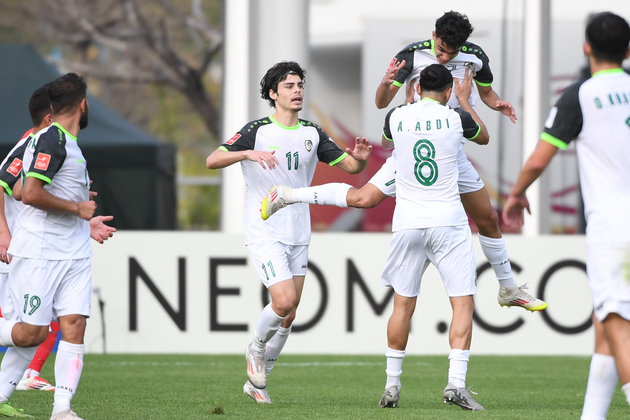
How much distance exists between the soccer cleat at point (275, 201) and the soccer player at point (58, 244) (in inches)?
54.6

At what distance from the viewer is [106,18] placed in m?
26.2

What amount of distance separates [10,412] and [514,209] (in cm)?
315

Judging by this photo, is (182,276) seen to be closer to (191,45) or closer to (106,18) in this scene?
(106,18)

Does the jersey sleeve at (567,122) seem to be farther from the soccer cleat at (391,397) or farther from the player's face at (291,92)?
the player's face at (291,92)

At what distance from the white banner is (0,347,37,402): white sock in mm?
5142

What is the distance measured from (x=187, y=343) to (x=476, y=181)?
4.99 m

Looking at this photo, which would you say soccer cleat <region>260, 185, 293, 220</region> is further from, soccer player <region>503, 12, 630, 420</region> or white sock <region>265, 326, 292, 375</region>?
soccer player <region>503, 12, 630, 420</region>

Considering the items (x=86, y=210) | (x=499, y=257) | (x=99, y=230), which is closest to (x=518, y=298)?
(x=499, y=257)

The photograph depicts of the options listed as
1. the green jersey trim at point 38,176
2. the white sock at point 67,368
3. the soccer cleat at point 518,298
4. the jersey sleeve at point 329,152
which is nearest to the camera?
the green jersey trim at point 38,176

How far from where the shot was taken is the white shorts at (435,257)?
631 centimetres

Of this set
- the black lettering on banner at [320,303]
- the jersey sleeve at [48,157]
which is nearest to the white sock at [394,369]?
the jersey sleeve at [48,157]

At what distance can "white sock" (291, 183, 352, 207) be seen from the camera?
21.6 feet

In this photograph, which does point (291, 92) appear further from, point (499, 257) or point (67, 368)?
point (67, 368)

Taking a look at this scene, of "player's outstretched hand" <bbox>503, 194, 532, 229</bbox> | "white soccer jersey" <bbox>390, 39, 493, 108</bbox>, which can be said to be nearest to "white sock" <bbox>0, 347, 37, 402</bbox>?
"player's outstretched hand" <bbox>503, 194, 532, 229</bbox>
